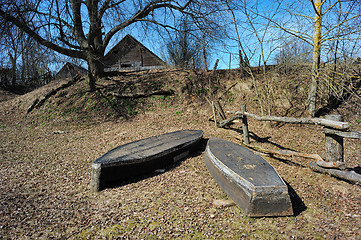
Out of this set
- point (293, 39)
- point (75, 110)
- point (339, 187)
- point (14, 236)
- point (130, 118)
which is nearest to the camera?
point (14, 236)

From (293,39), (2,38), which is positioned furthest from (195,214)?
(2,38)

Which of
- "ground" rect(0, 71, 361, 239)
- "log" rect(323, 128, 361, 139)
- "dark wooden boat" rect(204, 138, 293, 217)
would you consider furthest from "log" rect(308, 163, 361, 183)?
"dark wooden boat" rect(204, 138, 293, 217)

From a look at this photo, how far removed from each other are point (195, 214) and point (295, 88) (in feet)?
23.7

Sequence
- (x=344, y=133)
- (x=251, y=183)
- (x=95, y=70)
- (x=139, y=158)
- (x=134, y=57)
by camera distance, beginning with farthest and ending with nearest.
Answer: (x=134, y=57) → (x=95, y=70) → (x=139, y=158) → (x=344, y=133) → (x=251, y=183)

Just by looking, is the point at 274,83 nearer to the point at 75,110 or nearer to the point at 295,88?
the point at 295,88

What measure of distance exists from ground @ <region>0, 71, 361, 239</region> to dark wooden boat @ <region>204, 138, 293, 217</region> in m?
0.16

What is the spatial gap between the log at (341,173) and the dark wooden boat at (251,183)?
1266 mm

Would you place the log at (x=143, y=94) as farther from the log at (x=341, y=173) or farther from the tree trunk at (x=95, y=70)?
the log at (x=341, y=173)

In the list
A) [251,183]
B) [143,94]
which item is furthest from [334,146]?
[143,94]

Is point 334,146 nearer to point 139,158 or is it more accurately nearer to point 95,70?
point 139,158

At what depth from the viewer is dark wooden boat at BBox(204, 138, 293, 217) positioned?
9.43ft

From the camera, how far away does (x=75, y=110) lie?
32.1 ft

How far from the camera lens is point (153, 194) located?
3705mm

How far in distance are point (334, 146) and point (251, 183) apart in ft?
6.59
